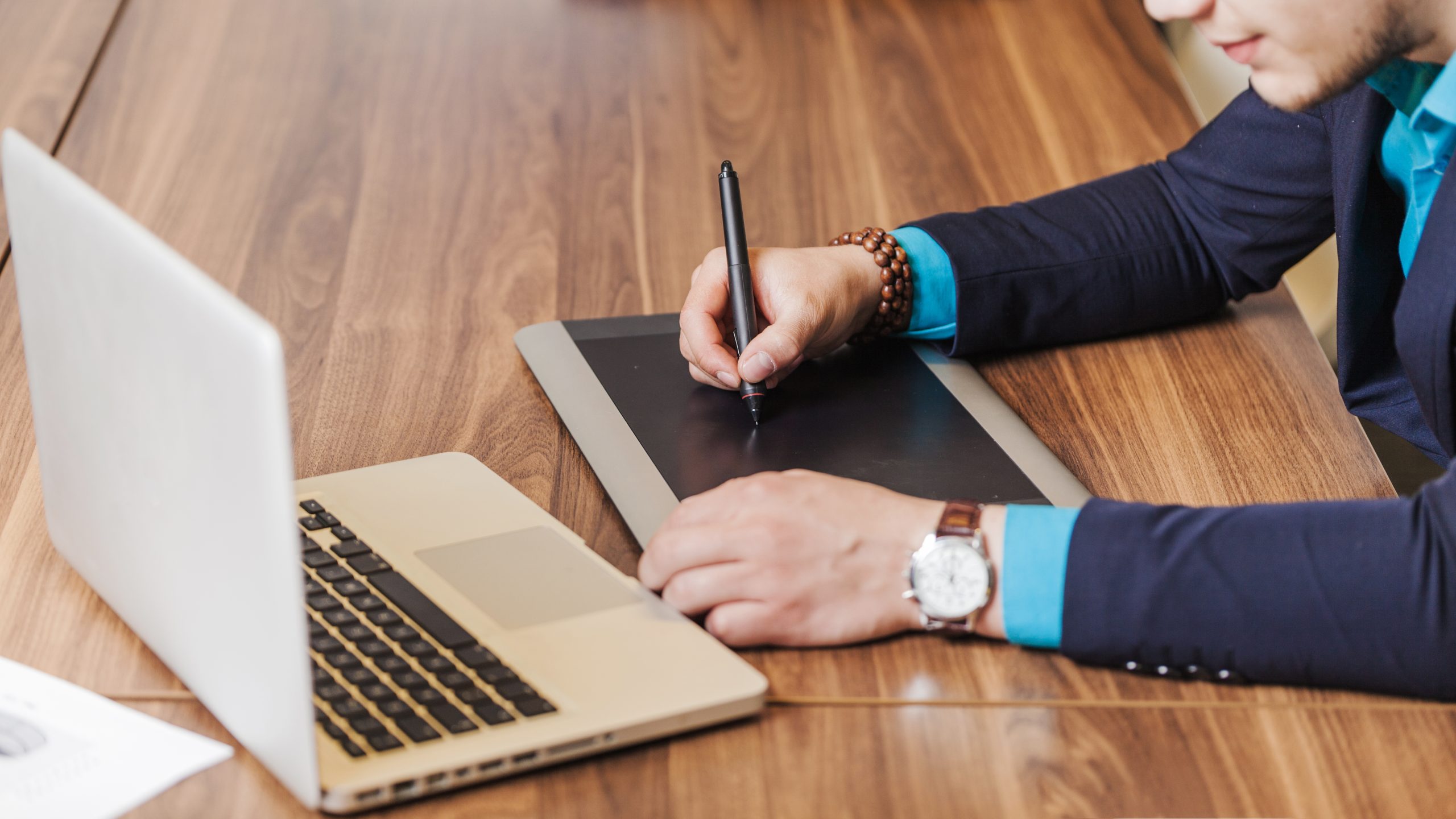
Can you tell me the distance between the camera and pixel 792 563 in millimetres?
771

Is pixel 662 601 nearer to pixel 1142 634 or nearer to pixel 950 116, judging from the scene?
pixel 1142 634

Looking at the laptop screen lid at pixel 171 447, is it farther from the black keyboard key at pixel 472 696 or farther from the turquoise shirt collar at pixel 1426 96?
the turquoise shirt collar at pixel 1426 96

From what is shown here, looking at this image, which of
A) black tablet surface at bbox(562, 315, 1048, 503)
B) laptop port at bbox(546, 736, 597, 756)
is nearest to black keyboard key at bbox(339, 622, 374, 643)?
laptop port at bbox(546, 736, 597, 756)

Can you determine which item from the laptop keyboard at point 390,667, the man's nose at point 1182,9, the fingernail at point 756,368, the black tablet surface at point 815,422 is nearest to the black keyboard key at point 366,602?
the laptop keyboard at point 390,667

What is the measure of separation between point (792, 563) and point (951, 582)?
0.09 meters

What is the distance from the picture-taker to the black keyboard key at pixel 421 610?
2.35 feet

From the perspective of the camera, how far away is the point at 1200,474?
3.14 feet

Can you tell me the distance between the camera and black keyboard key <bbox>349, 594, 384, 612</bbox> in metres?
0.73

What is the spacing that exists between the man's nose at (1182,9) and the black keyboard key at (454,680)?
636mm

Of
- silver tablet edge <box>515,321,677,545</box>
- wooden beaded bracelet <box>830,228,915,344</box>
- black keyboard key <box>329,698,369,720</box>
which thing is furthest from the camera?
wooden beaded bracelet <box>830,228,915,344</box>

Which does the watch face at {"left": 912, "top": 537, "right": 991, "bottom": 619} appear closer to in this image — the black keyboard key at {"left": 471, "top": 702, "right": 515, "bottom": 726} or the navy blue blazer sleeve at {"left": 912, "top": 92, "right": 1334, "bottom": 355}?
the black keyboard key at {"left": 471, "top": 702, "right": 515, "bottom": 726}

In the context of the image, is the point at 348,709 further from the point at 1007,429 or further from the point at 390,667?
the point at 1007,429

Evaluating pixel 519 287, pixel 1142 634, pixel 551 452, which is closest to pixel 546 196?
pixel 519 287

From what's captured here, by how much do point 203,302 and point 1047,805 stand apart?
46 centimetres
